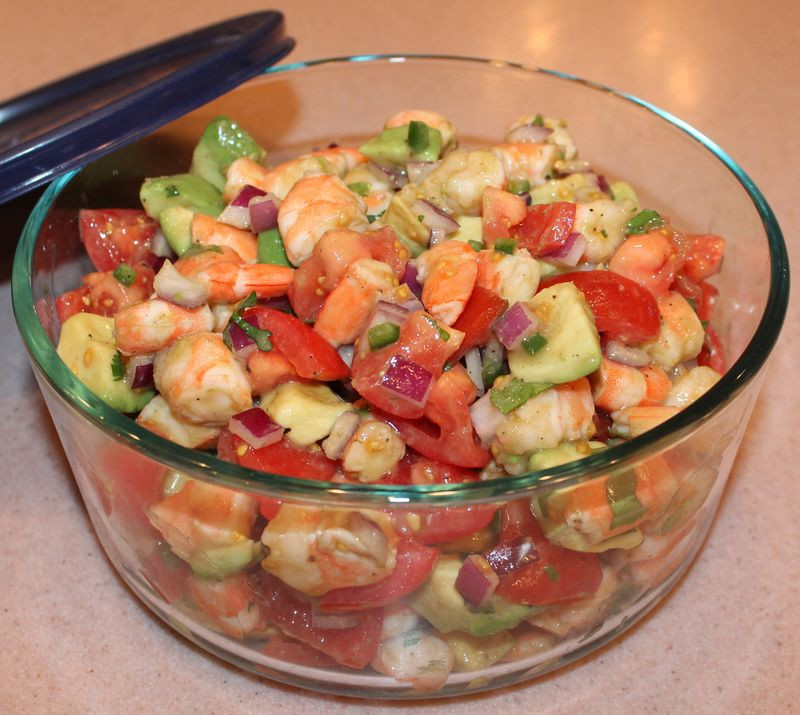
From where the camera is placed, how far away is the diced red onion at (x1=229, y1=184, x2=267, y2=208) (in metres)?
1.31

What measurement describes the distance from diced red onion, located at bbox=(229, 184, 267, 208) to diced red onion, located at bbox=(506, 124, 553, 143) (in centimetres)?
42

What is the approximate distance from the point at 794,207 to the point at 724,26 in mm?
706

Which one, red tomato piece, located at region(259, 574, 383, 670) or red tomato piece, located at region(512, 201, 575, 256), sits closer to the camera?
red tomato piece, located at region(259, 574, 383, 670)

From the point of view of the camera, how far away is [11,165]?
1177 millimetres

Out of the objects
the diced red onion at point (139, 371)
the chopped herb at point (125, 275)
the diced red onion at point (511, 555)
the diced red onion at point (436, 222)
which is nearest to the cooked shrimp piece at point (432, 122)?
the diced red onion at point (436, 222)

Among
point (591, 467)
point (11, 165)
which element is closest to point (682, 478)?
point (591, 467)

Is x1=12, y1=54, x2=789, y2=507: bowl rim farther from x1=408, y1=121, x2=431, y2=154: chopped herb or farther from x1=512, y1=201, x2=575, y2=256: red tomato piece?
x1=408, y1=121, x2=431, y2=154: chopped herb

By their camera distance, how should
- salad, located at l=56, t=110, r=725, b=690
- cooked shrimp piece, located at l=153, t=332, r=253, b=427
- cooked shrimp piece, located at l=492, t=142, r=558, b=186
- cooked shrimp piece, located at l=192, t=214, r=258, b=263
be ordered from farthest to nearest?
cooked shrimp piece, located at l=492, t=142, r=558, b=186, cooked shrimp piece, located at l=192, t=214, r=258, b=263, cooked shrimp piece, located at l=153, t=332, r=253, b=427, salad, located at l=56, t=110, r=725, b=690

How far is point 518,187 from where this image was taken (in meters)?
1.33

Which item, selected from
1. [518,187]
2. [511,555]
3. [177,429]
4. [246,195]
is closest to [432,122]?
[518,187]

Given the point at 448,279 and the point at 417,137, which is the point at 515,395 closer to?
the point at 448,279

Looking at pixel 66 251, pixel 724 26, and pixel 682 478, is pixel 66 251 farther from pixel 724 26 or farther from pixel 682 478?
pixel 724 26

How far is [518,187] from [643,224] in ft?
0.61

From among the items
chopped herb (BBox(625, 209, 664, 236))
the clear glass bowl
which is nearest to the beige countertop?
the clear glass bowl
